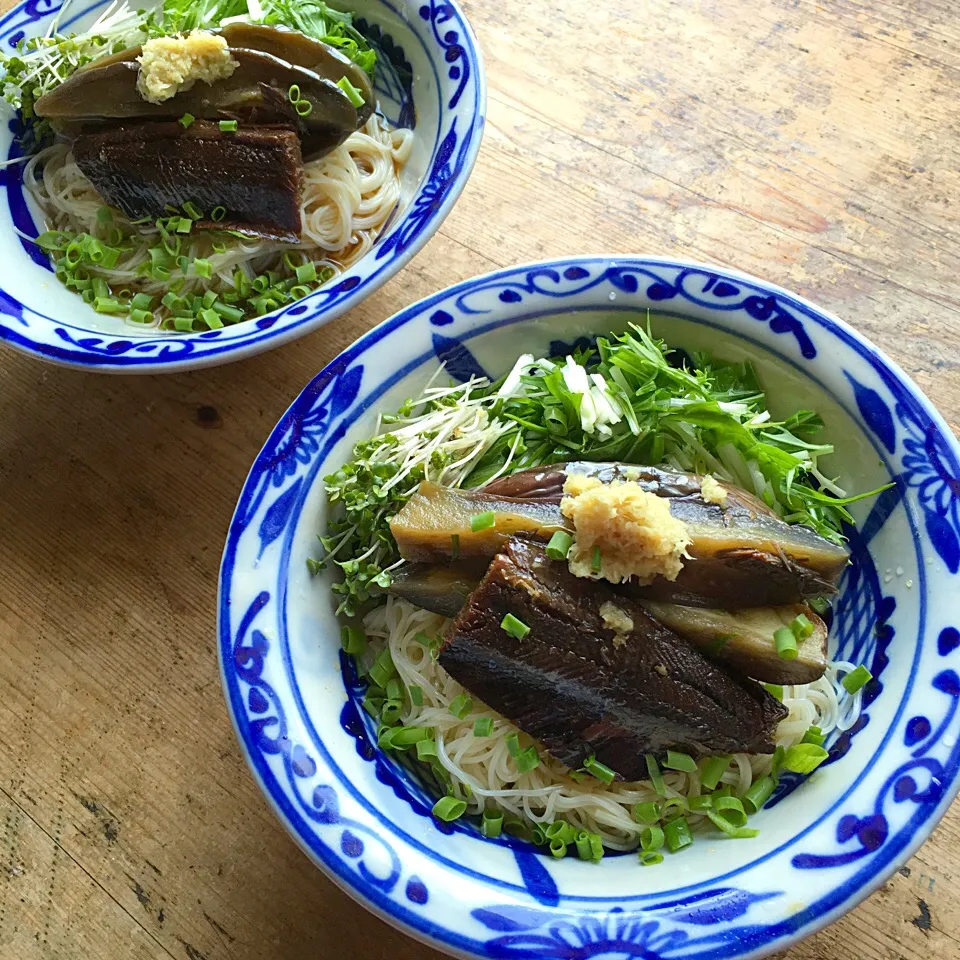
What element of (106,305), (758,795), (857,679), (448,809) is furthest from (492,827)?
(106,305)

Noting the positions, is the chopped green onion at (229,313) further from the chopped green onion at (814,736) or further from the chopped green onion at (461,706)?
the chopped green onion at (814,736)

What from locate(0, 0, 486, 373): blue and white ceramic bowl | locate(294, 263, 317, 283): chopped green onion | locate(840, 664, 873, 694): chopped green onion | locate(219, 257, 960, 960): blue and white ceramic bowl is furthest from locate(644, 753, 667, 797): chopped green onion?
locate(294, 263, 317, 283): chopped green onion

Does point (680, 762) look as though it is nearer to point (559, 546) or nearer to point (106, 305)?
point (559, 546)

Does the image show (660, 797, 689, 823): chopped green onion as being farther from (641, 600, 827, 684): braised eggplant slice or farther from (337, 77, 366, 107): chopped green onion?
(337, 77, 366, 107): chopped green onion

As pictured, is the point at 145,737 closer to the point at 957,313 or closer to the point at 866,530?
the point at 866,530

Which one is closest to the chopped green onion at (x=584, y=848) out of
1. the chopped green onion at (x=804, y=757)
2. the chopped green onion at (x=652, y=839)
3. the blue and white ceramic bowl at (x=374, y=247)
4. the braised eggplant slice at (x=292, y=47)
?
the chopped green onion at (x=652, y=839)

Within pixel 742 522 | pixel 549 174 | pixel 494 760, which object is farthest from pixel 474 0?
pixel 494 760
